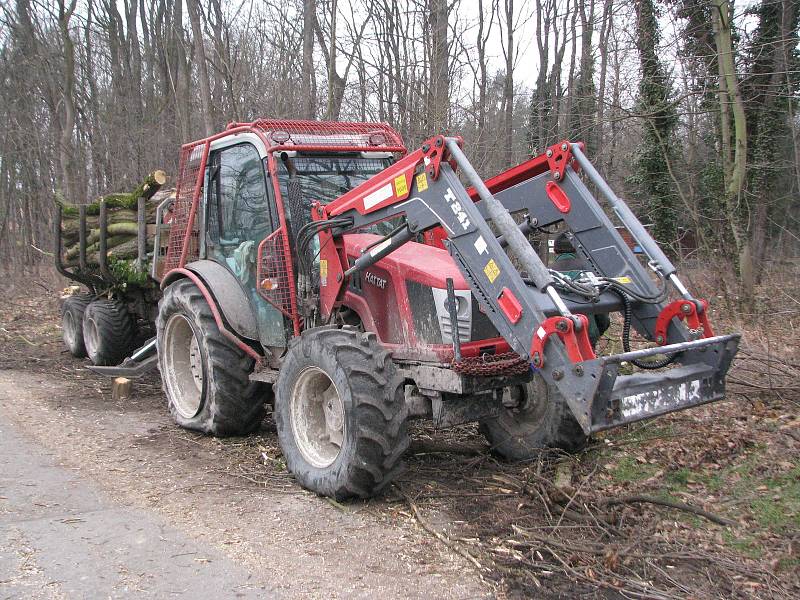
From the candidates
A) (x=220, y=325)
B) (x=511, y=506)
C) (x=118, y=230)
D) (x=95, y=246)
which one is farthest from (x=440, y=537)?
(x=95, y=246)

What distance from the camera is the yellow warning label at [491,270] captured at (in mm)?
4090

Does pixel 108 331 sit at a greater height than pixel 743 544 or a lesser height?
greater

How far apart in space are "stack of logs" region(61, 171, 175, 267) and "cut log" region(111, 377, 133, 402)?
1.83 metres

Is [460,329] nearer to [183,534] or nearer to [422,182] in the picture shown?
[422,182]

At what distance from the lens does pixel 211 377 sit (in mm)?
5902

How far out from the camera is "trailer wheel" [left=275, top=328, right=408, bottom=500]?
437cm

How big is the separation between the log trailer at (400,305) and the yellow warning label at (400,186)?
1cm

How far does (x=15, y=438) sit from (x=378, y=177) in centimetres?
394

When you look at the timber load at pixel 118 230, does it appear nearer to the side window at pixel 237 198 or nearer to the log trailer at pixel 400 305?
the side window at pixel 237 198

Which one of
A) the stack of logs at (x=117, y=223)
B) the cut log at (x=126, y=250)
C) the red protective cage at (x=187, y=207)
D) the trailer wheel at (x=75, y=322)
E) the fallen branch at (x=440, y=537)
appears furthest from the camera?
the trailer wheel at (x=75, y=322)

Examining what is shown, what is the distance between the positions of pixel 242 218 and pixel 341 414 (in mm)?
2120

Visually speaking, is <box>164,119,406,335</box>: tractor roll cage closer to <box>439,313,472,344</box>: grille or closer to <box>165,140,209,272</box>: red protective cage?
<box>165,140,209,272</box>: red protective cage

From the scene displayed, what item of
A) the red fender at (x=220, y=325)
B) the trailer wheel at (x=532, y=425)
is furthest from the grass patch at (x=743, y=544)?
the red fender at (x=220, y=325)

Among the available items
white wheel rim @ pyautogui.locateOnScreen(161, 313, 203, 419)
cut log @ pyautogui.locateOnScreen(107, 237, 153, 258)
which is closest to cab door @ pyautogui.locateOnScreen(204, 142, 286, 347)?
white wheel rim @ pyautogui.locateOnScreen(161, 313, 203, 419)
